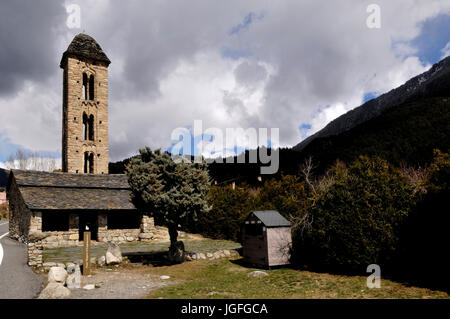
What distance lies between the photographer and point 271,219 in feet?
48.6

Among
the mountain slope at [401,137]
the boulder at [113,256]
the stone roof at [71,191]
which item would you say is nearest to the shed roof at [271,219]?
the boulder at [113,256]

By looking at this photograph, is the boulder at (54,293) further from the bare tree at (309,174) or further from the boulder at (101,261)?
the bare tree at (309,174)

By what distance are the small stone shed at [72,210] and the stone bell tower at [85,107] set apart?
10648mm

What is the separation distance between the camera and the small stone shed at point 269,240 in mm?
14234

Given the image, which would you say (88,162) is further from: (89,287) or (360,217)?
(360,217)

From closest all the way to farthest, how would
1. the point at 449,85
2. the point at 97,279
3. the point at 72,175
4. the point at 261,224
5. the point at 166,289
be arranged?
the point at 166,289
the point at 97,279
the point at 261,224
the point at 72,175
the point at 449,85

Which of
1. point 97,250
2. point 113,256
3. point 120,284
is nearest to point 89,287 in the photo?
point 120,284

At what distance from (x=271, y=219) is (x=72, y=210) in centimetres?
1656

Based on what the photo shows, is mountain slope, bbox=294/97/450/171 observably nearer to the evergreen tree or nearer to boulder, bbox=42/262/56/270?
the evergreen tree

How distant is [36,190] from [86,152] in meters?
15.6

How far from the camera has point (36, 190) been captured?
2453cm

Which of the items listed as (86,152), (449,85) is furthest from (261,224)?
(449,85)

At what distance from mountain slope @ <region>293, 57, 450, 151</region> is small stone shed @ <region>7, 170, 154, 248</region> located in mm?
37953

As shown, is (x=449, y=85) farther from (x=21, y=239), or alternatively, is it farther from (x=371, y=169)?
(x=21, y=239)
